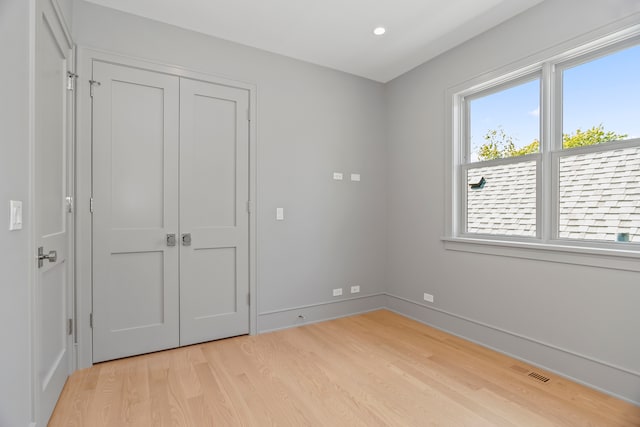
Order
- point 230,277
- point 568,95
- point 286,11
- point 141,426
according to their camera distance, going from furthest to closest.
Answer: point 230,277, point 286,11, point 568,95, point 141,426

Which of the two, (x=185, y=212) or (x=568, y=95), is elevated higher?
(x=568, y=95)

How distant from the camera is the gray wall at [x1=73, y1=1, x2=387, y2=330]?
301 cm

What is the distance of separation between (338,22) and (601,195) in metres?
2.47

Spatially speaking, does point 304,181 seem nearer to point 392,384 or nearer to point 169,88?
point 169,88

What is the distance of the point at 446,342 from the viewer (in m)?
2.99

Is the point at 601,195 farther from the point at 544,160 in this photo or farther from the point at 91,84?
the point at 91,84

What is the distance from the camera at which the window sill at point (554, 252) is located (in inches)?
81.9

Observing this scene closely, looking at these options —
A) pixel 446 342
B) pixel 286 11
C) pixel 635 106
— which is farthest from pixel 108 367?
pixel 635 106

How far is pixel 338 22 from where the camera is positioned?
9.21 feet

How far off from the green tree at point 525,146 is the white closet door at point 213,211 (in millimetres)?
2342

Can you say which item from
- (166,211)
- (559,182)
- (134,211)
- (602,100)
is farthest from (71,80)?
(602,100)

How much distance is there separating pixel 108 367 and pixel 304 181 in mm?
2365

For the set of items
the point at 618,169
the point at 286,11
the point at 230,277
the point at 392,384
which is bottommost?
the point at 392,384

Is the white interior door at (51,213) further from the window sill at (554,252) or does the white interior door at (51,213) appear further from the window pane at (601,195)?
the window pane at (601,195)
